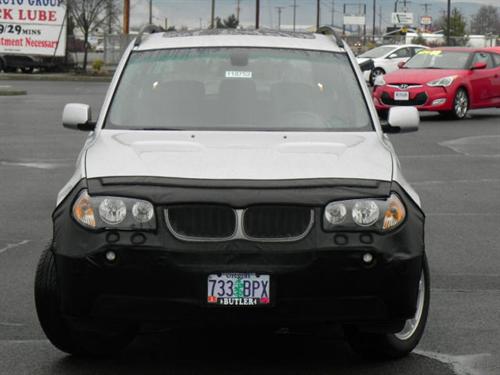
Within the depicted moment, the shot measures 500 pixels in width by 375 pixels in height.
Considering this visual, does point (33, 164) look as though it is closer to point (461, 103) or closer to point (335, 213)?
point (335, 213)

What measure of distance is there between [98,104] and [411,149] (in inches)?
531

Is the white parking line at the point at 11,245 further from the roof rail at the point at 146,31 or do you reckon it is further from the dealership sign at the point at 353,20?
the dealership sign at the point at 353,20

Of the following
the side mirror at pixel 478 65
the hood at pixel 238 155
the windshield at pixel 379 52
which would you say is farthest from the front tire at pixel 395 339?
the windshield at pixel 379 52

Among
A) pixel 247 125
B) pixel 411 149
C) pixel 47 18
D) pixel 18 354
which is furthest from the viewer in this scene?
pixel 47 18

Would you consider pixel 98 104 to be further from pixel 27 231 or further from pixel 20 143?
pixel 27 231

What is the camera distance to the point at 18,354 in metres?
6.32

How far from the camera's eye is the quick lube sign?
5444cm

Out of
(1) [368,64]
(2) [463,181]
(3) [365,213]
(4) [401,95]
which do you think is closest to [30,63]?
(4) [401,95]

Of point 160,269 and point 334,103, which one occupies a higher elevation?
point 334,103

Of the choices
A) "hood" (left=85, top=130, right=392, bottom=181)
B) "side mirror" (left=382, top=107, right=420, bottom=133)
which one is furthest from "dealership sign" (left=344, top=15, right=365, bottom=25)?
"hood" (left=85, top=130, right=392, bottom=181)

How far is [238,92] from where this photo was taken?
283 inches

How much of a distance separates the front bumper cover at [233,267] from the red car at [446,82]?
1881 centimetres

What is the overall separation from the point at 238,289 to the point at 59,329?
1045mm

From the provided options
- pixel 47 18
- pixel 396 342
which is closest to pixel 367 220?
pixel 396 342
